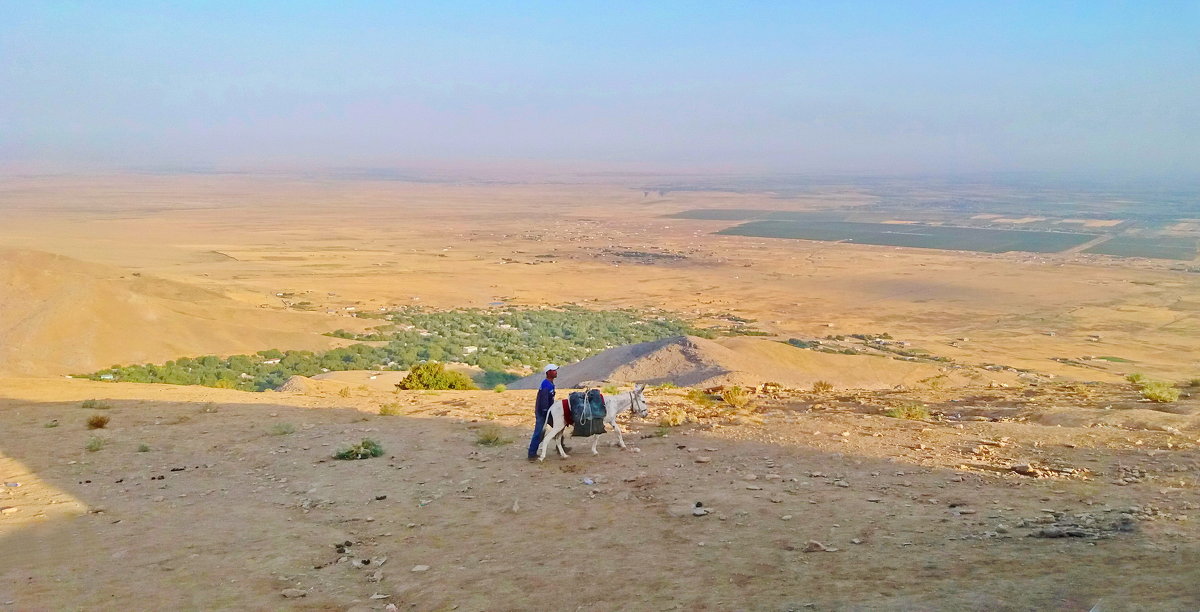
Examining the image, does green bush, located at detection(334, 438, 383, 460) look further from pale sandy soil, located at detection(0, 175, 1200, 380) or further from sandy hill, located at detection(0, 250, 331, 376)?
pale sandy soil, located at detection(0, 175, 1200, 380)

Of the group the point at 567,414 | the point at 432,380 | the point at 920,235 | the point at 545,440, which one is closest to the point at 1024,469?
the point at 567,414

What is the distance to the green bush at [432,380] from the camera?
69.2ft

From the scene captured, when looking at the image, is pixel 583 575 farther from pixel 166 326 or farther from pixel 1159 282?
pixel 1159 282

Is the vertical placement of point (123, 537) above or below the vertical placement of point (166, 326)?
above

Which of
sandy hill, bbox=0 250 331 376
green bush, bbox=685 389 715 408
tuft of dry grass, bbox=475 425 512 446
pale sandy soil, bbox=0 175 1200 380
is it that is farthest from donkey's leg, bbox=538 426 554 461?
pale sandy soil, bbox=0 175 1200 380

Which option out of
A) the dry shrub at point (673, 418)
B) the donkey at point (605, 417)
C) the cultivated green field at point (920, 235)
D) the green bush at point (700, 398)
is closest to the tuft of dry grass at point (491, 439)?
the donkey at point (605, 417)

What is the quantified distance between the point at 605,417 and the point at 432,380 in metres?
11.2

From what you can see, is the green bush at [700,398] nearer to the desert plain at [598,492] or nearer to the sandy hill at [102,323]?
the desert plain at [598,492]

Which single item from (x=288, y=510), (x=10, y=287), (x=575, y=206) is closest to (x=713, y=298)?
(x=10, y=287)

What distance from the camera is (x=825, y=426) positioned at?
1311cm

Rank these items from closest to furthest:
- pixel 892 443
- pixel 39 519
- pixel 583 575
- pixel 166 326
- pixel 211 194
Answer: pixel 583 575
pixel 39 519
pixel 892 443
pixel 166 326
pixel 211 194

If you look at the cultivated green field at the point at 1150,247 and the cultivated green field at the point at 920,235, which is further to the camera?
the cultivated green field at the point at 920,235

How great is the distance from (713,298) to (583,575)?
50992mm

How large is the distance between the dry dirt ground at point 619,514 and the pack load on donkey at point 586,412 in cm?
52
